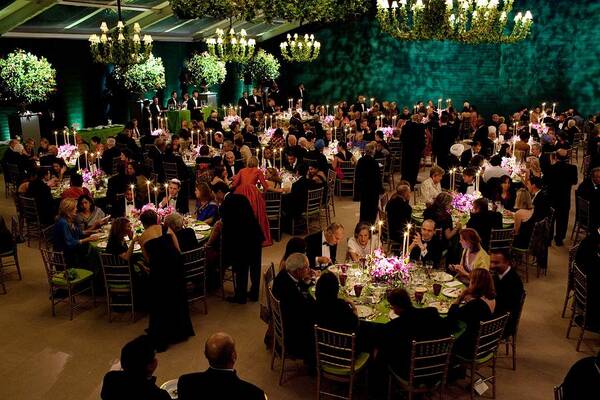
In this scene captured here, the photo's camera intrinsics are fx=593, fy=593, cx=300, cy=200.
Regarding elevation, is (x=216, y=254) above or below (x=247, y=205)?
below

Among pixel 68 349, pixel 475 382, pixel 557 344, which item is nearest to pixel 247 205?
pixel 68 349

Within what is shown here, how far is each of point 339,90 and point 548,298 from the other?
51.8 feet

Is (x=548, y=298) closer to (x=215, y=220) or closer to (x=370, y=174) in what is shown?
(x=370, y=174)

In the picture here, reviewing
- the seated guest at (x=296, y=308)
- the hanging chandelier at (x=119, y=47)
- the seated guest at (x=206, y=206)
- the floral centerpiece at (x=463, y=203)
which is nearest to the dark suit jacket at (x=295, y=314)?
the seated guest at (x=296, y=308)

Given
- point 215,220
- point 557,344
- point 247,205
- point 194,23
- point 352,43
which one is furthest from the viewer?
point 352,43

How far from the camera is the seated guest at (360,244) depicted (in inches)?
253

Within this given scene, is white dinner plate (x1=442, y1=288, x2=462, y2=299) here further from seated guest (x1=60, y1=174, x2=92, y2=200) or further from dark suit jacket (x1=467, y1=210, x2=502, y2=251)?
seated guest (x1=60, y1=174, x2=92, y2=200)

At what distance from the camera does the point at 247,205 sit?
682cm

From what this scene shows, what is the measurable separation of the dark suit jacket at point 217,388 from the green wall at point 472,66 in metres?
16.9

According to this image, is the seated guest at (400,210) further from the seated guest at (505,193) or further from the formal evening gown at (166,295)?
the formal evening gown at (166,295)

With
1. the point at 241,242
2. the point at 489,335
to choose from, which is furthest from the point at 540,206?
the point at 241,242

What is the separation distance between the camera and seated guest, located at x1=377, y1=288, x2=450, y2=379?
4598 millimetres

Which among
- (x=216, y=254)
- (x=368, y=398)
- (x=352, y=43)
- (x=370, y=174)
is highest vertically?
(x=352, y=43)

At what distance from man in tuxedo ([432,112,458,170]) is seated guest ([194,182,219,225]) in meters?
7.01
